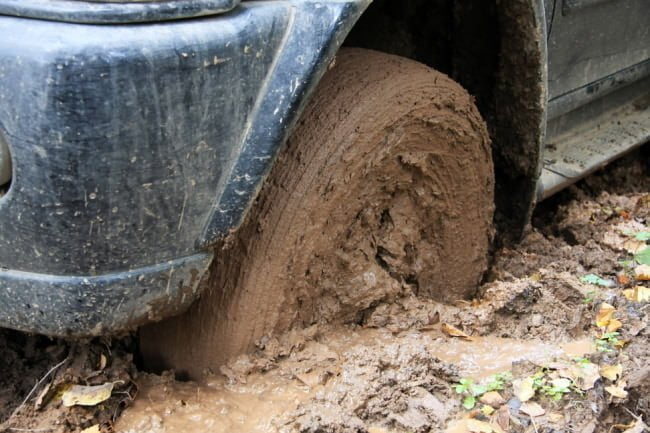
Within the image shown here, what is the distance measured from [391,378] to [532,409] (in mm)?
330

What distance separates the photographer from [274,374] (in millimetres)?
1866

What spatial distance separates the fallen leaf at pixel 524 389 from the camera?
1.80 meters

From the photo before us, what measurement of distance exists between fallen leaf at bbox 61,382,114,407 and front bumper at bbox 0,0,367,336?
25 cm

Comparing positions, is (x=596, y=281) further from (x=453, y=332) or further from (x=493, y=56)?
(x=493, y=56)

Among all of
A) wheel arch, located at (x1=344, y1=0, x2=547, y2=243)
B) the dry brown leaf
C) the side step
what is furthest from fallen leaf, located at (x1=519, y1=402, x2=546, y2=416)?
the side step

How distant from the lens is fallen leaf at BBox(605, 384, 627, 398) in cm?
182

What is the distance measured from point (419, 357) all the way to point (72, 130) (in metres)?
1.00

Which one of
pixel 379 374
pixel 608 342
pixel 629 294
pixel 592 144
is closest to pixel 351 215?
pixel 379 374

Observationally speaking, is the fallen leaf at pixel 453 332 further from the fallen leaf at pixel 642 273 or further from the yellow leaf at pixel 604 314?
the fallen leaf at pixel 642 273

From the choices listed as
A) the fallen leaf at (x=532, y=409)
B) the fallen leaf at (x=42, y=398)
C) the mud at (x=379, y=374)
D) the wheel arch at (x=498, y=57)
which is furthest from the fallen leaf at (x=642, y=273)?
the fallen leaf at (x=42, y=398)

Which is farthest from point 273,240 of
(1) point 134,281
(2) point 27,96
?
(2) point 27,96

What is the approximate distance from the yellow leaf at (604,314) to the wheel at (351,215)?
0.46m

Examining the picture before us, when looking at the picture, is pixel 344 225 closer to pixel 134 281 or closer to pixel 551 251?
pixel 134 281

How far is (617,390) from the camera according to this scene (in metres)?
1.83
